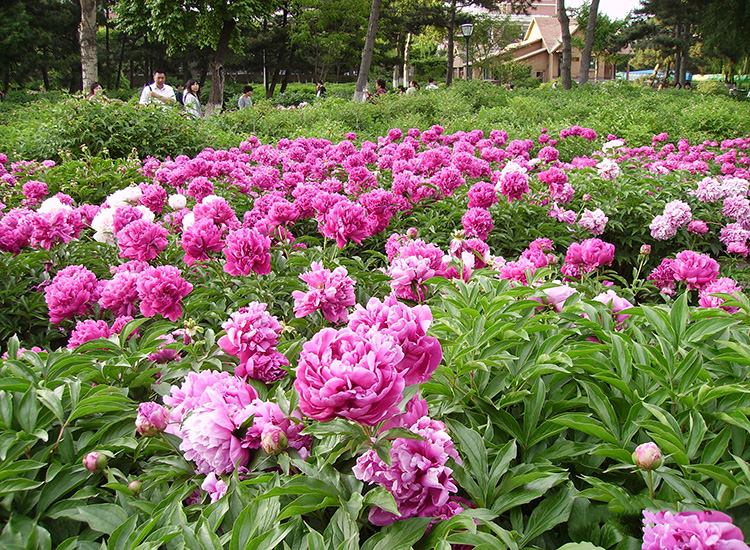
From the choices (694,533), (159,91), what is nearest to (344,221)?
(694,533)

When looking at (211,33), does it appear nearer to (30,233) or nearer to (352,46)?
(352,46)

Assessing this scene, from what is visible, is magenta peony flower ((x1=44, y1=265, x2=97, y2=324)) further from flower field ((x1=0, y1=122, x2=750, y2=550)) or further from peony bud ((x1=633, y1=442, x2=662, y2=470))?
peony bud ((x1=633, y1=442, x2=662, y2=470))

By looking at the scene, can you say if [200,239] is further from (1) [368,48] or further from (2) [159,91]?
(1) [368,48]

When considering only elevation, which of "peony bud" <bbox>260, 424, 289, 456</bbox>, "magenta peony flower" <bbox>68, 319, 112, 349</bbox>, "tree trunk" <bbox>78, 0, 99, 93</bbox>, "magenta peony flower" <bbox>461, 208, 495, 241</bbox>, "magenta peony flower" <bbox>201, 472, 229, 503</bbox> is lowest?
"magenta peony flower" <bbox>201, 472, 229, 503</bbox>

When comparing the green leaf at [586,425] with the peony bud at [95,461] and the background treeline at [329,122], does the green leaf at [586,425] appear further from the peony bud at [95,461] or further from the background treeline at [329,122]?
the background treeline at [329,122]

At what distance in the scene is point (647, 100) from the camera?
14.9 m

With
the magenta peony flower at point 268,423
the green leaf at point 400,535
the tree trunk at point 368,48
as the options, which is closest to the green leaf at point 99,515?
the magenta peony flower at point 268,423

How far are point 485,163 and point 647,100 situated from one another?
1351 cm

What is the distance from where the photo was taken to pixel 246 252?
1913 millimetres

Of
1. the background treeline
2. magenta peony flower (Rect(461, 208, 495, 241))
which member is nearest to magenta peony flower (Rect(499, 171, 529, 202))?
magenta peony flower (Rect(461, 208, 495, 241))

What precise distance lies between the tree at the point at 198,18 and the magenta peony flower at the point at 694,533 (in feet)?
61.8

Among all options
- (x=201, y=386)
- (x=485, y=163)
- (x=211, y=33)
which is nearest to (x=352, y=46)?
(x=211, y=33)

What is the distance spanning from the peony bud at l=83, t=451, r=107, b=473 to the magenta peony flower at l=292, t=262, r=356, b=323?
2.11ft

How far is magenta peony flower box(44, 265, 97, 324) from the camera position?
6.69ft
